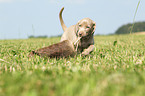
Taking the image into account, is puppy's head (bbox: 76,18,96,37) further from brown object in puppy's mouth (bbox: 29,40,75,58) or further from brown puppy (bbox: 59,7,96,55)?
brown object in puppy's mouth (bbox: 29,40,75,58)

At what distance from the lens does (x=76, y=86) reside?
4.40 ft

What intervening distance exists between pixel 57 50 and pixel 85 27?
0.78m

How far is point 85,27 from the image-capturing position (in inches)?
140

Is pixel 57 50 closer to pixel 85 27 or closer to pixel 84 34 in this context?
pixel 84 34

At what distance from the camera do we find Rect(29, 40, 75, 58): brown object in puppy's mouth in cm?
344

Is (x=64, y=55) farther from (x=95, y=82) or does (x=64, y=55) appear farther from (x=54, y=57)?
(x=95, y=82)

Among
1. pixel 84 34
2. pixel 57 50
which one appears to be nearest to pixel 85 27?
pixel 84 34

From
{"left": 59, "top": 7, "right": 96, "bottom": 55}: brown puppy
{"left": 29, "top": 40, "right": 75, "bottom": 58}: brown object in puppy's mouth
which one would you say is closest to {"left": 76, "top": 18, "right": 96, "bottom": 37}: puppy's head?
{"left": 59, "top": 7, "right": 96, "bottom": 55}: brown puppy

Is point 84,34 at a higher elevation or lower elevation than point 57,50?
higher

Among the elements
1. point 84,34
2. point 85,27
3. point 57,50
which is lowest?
point 57,50

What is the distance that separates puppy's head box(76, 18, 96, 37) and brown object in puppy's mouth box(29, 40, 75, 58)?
354 millimetres

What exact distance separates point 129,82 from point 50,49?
2.23 metres

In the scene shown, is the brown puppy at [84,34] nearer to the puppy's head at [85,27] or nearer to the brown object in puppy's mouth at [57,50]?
the puppy's head at [85,27]

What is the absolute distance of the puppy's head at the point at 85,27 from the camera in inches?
137
